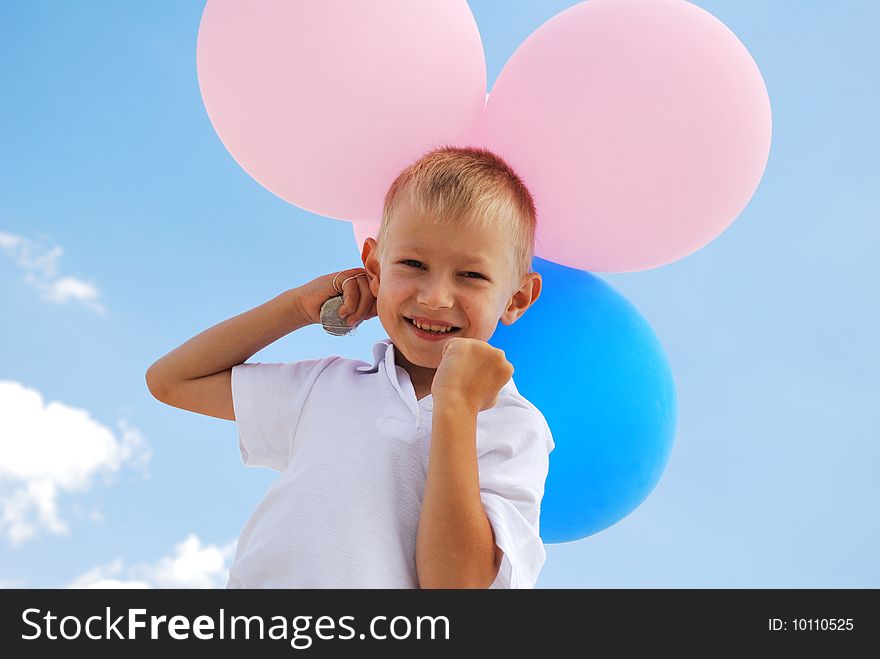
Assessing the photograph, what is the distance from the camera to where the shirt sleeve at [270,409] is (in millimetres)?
1752

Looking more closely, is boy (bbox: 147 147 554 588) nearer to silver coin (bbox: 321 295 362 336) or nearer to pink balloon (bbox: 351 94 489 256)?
silver coin (bbox: 321 295 362 336)

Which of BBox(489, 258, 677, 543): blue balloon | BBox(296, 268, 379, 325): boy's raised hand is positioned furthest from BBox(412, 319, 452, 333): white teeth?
BBox(489, 258, 677, 543): blue balloon

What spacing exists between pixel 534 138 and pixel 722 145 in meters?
0.48

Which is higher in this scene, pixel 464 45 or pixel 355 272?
pixel 464 45

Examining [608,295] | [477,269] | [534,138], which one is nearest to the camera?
[477,269]

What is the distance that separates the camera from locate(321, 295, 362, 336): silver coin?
1866 mm

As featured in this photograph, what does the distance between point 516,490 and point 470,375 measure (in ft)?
0.77

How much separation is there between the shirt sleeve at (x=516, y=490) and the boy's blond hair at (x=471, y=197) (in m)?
0.34

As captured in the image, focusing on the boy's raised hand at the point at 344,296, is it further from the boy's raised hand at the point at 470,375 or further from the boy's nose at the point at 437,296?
the boy's raised hand at the point at 470,375

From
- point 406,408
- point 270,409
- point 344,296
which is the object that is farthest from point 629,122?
point 270,409

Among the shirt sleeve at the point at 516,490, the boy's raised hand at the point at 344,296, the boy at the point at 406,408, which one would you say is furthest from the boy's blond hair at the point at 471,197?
the shirt sleeve at the point at 516,490
